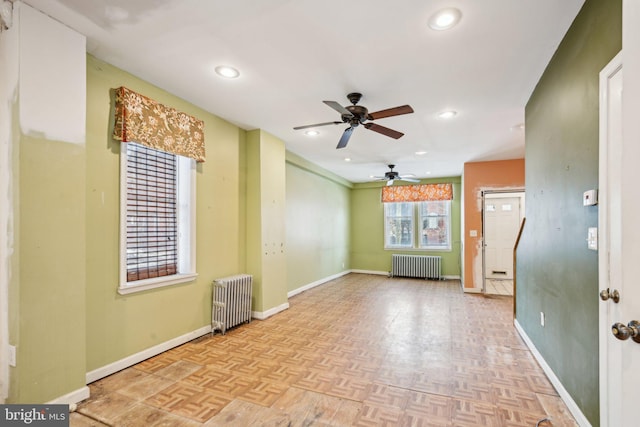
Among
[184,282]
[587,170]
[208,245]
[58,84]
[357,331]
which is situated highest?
[58,84]

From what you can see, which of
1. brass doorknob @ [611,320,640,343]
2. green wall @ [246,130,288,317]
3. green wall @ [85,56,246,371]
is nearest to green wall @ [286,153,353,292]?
green wall @ [246,130,288,317]

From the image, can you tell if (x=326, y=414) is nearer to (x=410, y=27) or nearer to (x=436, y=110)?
(x=410, y=27)

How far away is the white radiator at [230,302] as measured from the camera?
362 centimetres

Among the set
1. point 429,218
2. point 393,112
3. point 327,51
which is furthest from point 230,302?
point 429,218

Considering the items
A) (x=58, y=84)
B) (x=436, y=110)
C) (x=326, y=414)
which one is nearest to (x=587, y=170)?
(x=436, y=110)

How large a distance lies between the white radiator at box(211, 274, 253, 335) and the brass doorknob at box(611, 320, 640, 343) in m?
3.46

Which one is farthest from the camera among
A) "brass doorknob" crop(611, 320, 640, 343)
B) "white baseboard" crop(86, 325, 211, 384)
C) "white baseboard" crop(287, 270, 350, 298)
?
"white baseboard" crop(287, 270, 350, 298)

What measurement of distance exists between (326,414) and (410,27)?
2743mm

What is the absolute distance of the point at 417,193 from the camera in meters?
8.03

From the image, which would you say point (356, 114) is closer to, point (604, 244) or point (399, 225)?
point (604, 244)

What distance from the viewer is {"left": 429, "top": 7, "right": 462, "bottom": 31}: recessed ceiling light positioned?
76.0 inches

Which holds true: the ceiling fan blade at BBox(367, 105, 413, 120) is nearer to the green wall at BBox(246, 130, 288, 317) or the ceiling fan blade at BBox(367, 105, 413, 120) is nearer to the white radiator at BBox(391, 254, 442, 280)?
the green wall at BBox(246, 130, 288, 317)

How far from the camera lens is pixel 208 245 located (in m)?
3.67

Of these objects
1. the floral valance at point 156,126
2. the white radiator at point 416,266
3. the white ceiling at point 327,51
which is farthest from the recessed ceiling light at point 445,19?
the white radiator at point 416,266
